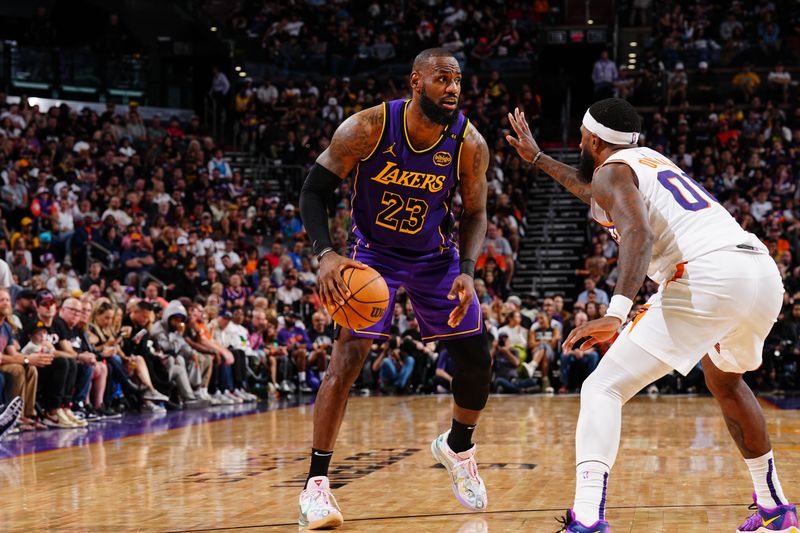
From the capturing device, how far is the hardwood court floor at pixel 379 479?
491 cm

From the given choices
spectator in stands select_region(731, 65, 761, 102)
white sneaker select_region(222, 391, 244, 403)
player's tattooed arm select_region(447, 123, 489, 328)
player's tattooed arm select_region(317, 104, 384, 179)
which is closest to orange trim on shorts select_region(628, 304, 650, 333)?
player's tattooed arm select_region(447, 123, 489, 328)

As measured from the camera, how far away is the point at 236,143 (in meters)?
23.9

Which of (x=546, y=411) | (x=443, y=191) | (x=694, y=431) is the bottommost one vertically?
(x=546, y=411)

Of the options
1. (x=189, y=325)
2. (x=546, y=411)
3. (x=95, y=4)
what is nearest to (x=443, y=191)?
(x=546, y=411)

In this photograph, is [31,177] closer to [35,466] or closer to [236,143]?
[236,143]

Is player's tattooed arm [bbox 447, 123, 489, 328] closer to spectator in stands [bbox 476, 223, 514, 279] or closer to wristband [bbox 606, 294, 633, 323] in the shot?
wristband [bbox 606, 294, 633, 323]

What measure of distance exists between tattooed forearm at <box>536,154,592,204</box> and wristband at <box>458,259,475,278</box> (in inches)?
23.2

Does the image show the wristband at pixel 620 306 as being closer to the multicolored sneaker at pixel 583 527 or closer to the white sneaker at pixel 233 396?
the multicolored sneaker at pixel 583 527

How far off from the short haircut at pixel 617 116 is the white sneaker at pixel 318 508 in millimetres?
2046

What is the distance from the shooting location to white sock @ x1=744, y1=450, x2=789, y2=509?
4.51m

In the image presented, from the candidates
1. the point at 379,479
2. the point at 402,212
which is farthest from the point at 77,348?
the point at 402,212

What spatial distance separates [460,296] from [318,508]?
1181 mm

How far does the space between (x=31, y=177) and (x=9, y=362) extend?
26.8 ft

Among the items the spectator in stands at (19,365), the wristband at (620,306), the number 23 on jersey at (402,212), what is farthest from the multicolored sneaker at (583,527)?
the spectator in stands at (19,365)
